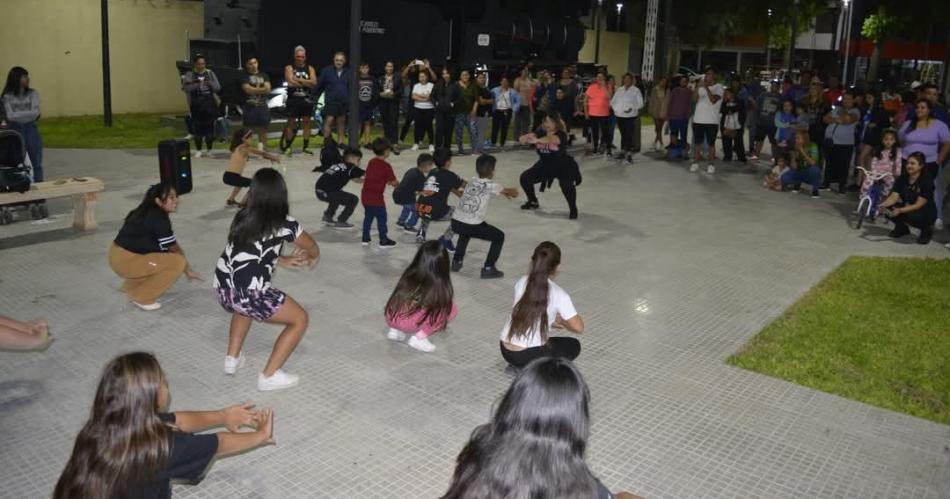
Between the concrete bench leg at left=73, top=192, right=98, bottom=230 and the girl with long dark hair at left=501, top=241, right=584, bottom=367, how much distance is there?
611 cm

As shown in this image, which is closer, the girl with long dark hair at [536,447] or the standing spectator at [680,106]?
the girl with long dark hair at [536,447]

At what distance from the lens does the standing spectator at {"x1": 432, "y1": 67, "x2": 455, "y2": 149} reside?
55.1 feet

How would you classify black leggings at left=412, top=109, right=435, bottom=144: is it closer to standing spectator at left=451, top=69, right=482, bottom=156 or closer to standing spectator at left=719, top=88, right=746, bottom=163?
standing spectator at left=451, top=69, right=482, bottom=156

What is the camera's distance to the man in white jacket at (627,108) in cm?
1736

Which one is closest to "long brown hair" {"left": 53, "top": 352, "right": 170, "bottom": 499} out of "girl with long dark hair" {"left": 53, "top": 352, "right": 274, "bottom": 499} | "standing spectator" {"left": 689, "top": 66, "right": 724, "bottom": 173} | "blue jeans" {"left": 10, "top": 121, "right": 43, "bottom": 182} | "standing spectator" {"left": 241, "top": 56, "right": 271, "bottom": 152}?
"girl with long dark hair" {"left": 53, "top": 352, "right": 274, "bottom": 499}

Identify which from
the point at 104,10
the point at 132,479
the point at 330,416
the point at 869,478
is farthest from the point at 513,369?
the point at 104,10

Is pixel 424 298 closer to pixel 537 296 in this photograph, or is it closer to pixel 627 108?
pixel 537 296

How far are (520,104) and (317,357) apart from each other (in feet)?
42.6

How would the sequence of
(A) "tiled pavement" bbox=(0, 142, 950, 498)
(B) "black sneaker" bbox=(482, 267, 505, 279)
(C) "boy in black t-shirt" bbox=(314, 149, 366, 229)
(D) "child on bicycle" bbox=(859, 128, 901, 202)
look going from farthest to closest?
(D) "child on bicycle" bbox=(859, 128, 901, 202), (C) "boy in black t-shirt" bbox=(314, 149, 366, 229), (B) "black sneaker" bbox=(482, 267, 505, 279), (A) "tiled pavement" bbox=(0, 142, 950, 498)

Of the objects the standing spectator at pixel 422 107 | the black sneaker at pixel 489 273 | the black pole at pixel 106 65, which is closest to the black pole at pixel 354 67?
the standing spectator at pixel 422 107

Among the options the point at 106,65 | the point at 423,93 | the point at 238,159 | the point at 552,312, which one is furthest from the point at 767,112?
the point at 106,65

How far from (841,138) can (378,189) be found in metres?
8.31

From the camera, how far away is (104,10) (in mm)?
18922

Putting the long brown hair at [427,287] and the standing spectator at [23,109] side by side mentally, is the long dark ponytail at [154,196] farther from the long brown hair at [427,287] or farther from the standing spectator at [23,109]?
the standing spectator at [23,109]
